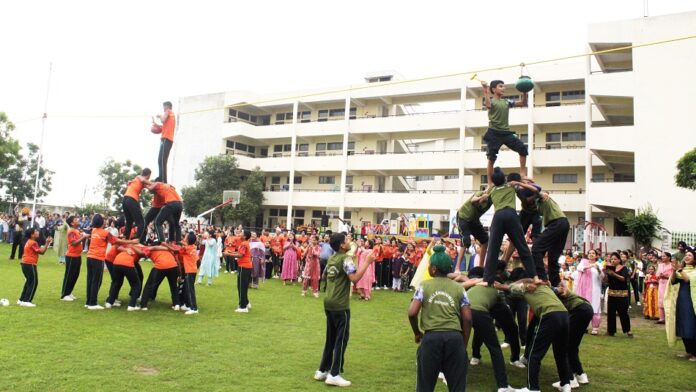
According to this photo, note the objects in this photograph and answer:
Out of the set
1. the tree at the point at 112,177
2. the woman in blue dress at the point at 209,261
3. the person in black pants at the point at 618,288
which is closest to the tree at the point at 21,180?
the tree at the point at 112,177

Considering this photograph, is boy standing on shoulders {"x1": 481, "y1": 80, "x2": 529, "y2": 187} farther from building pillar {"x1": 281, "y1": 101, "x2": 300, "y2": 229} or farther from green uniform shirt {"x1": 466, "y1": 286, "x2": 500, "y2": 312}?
building pillar {"x1": 281, "y1": 101, "x2": 300, "y2": 229}

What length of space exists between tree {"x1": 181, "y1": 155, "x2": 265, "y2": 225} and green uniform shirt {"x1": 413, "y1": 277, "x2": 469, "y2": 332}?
113 ft

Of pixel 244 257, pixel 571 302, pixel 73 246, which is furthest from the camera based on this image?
pixel 244 257

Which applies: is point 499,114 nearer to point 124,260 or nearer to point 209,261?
point 124,260

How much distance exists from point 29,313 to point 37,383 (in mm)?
4505

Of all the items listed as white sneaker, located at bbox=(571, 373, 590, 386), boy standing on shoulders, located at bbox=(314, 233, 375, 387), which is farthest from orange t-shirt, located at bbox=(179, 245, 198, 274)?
white sneaker, located at bbox=(571, 373, 590, 386)

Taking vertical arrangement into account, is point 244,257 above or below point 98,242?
below

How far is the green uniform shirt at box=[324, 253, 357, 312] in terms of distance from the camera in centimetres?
645

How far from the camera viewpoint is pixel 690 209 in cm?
2442

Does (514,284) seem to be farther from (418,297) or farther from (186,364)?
(186,364)

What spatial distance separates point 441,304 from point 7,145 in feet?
91.8

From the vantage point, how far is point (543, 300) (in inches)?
254

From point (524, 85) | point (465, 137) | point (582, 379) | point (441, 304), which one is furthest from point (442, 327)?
point (465, 137)

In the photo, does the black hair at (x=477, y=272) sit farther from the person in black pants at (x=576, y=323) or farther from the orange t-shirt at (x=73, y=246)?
the orange t-shirt at (x=73, y=246)
